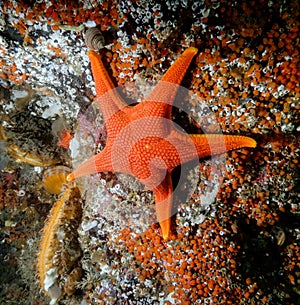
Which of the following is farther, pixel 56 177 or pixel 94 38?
pixel 56 177

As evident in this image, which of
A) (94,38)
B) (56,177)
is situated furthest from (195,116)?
(56,177)

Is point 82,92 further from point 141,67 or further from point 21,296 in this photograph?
point 21,296

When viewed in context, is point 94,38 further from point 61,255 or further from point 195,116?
point 61,255

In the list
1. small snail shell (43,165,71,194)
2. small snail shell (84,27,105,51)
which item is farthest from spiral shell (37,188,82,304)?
small snail shell (84,27,105,51)

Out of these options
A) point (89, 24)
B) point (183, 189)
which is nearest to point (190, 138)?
point (183, 189)

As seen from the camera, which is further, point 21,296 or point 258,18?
point 21,296

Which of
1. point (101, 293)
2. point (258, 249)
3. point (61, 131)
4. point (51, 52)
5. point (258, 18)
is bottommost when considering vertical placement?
point (101, 293)
